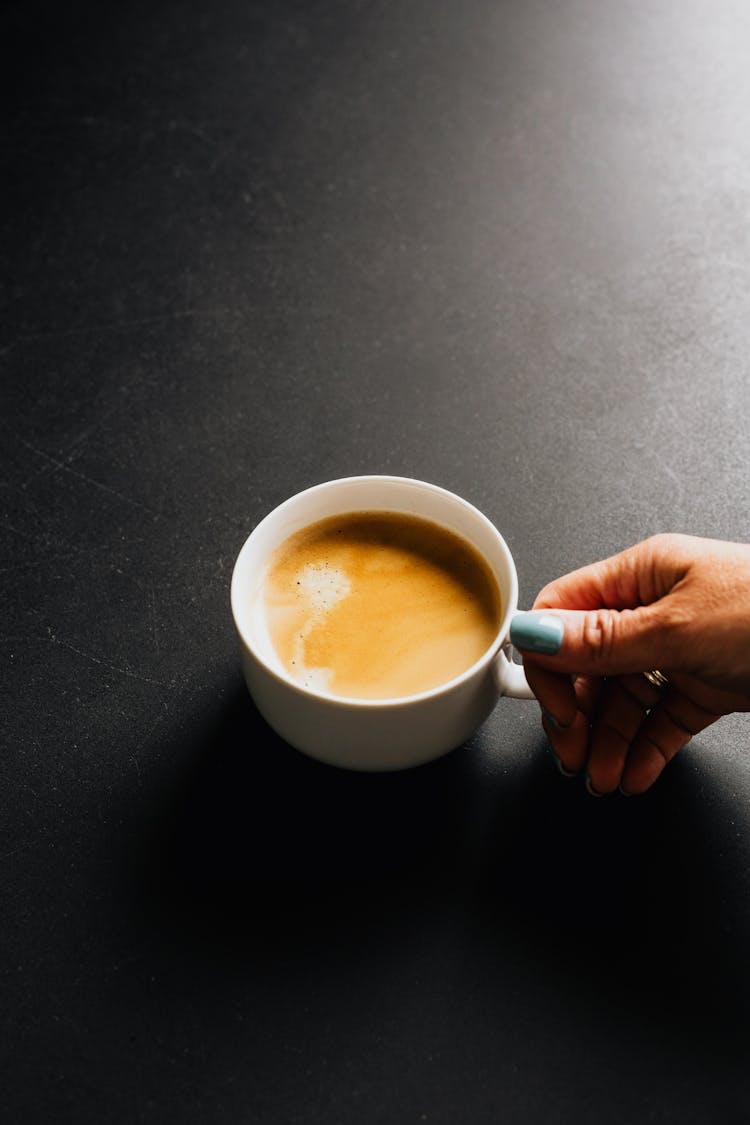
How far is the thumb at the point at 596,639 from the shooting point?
705 millimetres

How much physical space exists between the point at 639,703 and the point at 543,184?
683mm

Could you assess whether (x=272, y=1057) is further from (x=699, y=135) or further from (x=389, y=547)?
(x=699, y=135)

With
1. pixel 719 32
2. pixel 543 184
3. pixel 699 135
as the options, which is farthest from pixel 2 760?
pixel 719 32

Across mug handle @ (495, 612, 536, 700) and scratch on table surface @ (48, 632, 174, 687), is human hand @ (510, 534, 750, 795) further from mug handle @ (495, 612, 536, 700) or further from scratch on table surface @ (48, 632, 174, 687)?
scratch on table surface @ (48, 632, 174, 687)

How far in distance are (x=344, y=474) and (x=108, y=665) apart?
287 mm

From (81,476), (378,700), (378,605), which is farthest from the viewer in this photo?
(81,476)

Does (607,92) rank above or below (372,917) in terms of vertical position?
above

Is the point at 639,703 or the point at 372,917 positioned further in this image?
the point at 639,703

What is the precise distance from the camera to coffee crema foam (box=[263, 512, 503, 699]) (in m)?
0.75

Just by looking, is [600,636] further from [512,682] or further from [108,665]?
[108,665]

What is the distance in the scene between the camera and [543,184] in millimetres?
1229

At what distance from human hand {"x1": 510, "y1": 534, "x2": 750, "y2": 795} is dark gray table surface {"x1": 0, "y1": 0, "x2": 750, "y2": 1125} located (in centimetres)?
4

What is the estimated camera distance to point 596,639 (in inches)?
27.9

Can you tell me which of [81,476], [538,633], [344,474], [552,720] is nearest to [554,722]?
[552,720]
